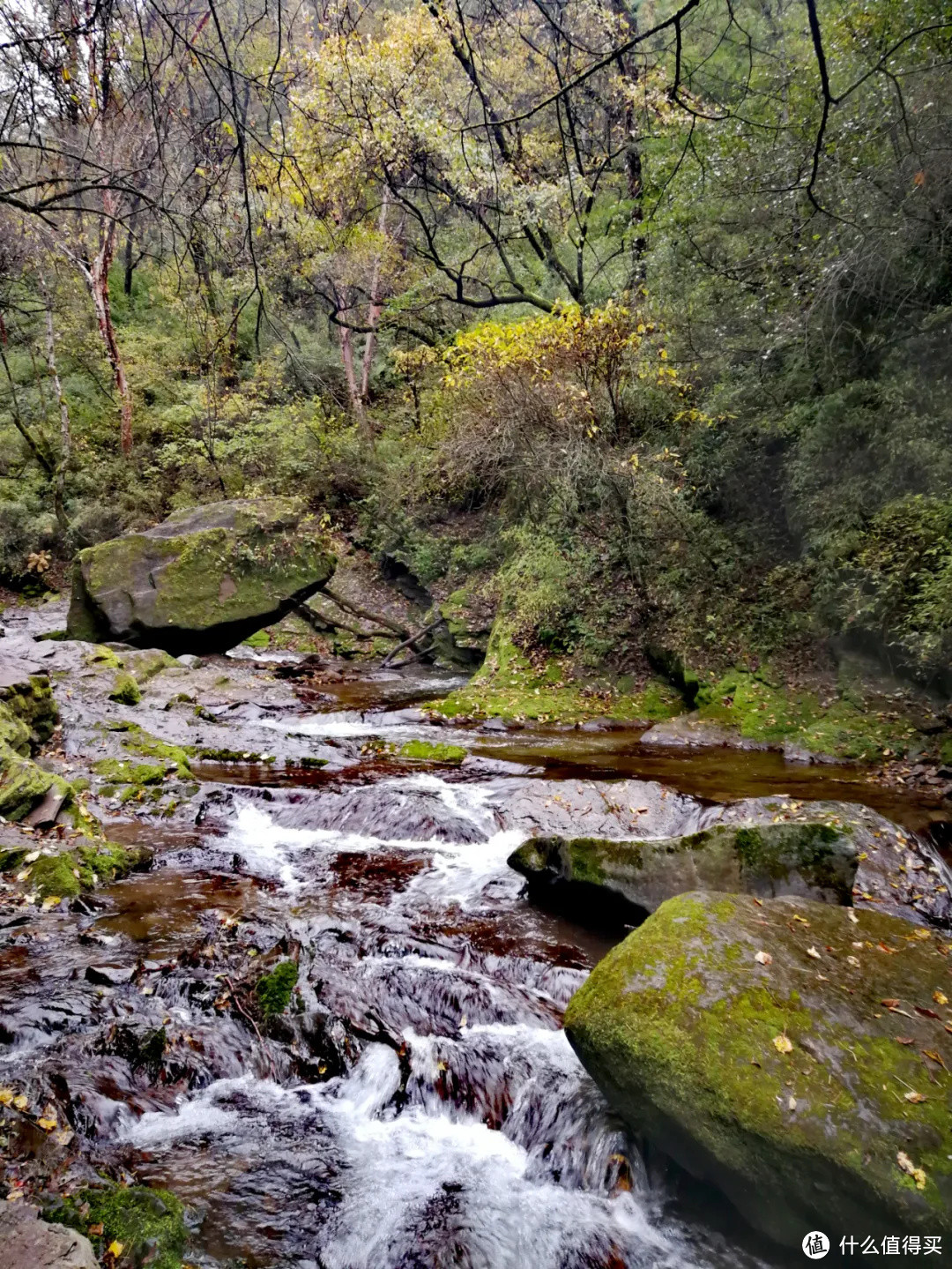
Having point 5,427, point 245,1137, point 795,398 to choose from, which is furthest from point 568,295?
point 5,427

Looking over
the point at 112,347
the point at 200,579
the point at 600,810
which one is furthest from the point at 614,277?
the point at 112,347

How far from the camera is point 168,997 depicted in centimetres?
388

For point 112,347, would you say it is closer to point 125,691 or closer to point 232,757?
point 125,691

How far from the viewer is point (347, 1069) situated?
3711mm

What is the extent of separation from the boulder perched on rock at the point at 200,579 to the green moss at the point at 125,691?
10.6 feet

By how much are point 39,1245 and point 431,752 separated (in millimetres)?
6597

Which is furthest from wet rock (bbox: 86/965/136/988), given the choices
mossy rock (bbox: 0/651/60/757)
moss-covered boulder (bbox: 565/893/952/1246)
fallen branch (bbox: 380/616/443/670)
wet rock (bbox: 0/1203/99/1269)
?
fallen branch (bbox: 380/616/443/670)

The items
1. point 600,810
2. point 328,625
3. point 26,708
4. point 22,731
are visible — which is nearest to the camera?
point 600,810

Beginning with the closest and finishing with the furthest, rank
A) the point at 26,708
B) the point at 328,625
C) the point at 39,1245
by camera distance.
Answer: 1. the point at 39,1245
2. the point at 26,708
3. the point at 328,625

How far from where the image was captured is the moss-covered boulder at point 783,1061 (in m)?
2.49

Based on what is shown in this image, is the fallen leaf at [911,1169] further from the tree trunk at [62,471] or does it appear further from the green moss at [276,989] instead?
the tree trunk at [62,471]

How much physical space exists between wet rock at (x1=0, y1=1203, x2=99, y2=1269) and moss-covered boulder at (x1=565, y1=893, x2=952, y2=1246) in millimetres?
1982

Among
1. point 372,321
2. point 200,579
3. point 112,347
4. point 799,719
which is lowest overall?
point 799,719

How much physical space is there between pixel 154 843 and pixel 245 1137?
10.7 ft
